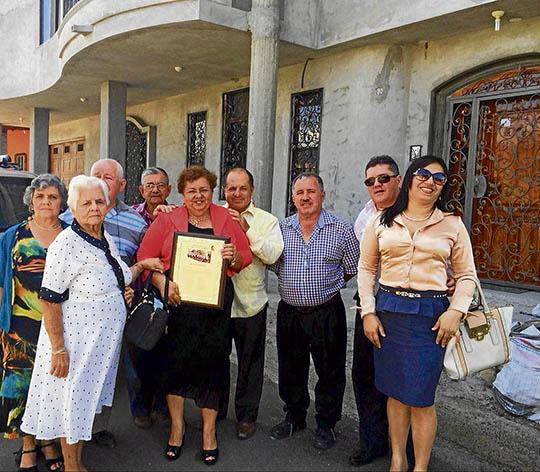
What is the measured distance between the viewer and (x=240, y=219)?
3275 millimetres

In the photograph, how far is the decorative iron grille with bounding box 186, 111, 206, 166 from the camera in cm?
1083

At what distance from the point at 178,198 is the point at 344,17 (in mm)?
5715

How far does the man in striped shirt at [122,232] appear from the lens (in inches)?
131

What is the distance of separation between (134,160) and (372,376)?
35.8 ft

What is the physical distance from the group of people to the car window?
1892 millimetres

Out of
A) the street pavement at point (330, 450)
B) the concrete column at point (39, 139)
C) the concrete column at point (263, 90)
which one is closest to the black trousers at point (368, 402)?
the street pavement at point (330, 450)

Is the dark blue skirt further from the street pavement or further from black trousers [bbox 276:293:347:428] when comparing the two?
the street pavement

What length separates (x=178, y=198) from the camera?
37.1 ft

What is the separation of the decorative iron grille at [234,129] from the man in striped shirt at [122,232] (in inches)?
248

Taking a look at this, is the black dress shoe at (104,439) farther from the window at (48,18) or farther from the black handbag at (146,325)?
the window at (48,18)

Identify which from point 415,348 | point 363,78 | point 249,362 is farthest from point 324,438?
point 363,78

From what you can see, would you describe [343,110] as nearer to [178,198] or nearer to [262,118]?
[262,118]

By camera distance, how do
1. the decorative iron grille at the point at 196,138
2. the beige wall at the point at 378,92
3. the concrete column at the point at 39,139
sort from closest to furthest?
the beige wall at the point at 378,92 → the decorative iron grille at the point at 196,138 → the concrete column at the point at 39,139

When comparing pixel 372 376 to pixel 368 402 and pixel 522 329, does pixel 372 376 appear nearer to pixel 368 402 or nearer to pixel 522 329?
pixel 368 402
